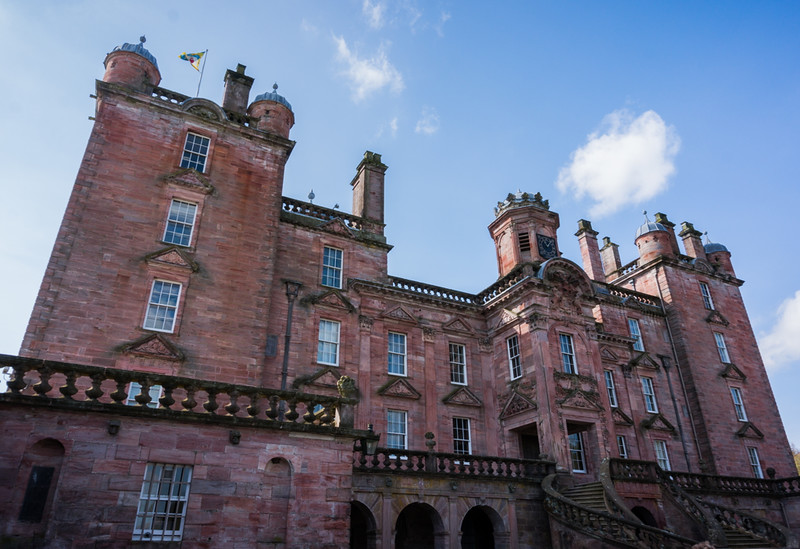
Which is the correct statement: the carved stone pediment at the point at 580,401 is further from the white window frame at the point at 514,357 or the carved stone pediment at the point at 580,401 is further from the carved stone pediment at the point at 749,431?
the carved stone pediment at the point at 749,431

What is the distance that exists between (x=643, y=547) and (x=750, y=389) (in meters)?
23.0

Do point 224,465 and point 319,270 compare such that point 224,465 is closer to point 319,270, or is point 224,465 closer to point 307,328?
point 307,328

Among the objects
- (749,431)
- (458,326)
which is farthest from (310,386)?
(749,431)

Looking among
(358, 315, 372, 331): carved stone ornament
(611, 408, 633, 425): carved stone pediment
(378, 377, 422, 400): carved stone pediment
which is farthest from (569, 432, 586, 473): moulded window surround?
(358, 315, 372, 331): carved stone ornament

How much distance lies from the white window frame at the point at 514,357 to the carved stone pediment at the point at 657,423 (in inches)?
377

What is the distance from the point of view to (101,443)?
420 inches

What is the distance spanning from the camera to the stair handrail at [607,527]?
15.2 meters

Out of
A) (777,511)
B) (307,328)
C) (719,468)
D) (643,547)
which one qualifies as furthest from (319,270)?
(777,511)

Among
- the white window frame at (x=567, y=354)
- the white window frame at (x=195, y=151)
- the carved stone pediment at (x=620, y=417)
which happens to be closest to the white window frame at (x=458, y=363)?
the white window frame at (x=567, y=354)

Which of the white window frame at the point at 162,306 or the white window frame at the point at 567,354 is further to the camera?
the white window frame at the point at 567,354

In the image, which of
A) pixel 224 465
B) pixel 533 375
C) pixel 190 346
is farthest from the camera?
pixel 533 375

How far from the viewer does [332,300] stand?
2342cm

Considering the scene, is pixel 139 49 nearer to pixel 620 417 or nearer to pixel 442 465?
pixel 442 465

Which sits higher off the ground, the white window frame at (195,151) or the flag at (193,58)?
the flag at (193,58)
